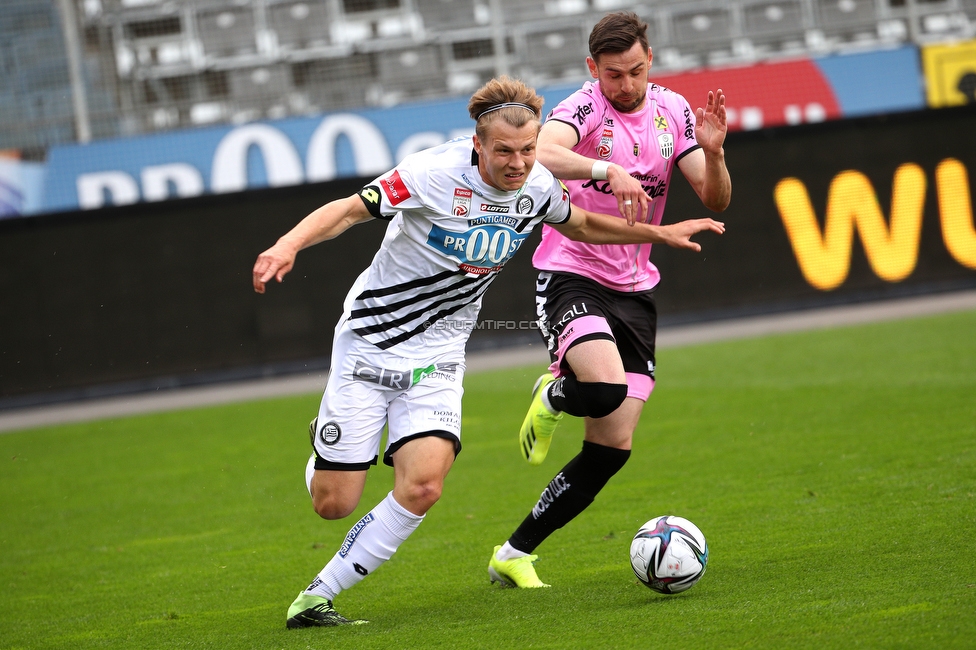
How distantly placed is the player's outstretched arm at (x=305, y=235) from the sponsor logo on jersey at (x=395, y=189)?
12 cm

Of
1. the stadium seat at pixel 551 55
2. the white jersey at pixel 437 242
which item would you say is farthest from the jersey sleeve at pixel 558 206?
the stadium seat at pixel 551 55

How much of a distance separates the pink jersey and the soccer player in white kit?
0.53m

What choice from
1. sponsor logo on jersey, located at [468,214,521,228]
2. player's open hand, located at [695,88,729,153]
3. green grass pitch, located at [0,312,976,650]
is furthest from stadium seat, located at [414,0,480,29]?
sponsor logo on jersey, located at [468,214,521,228]

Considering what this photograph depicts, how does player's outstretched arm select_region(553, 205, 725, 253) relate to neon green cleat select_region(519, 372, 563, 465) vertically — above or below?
above

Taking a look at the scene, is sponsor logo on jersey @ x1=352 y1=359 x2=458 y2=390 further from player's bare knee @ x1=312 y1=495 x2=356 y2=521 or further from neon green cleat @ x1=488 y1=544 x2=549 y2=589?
neon green cleat @ x1=488 y1=544 x2=549 y2=589

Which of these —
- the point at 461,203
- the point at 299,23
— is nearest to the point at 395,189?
the point at 461,203

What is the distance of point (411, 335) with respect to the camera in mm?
4648

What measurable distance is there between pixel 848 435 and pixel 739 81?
9733mm

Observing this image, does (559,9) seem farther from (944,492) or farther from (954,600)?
(954,600)

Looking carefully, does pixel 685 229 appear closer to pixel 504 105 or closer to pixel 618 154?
pixel 618 154

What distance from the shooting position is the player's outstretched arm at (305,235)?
3854 mm

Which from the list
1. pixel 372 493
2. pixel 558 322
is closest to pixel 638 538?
pixel 558 322

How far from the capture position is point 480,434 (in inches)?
377

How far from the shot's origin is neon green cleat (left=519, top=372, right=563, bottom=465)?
532 centimetres
